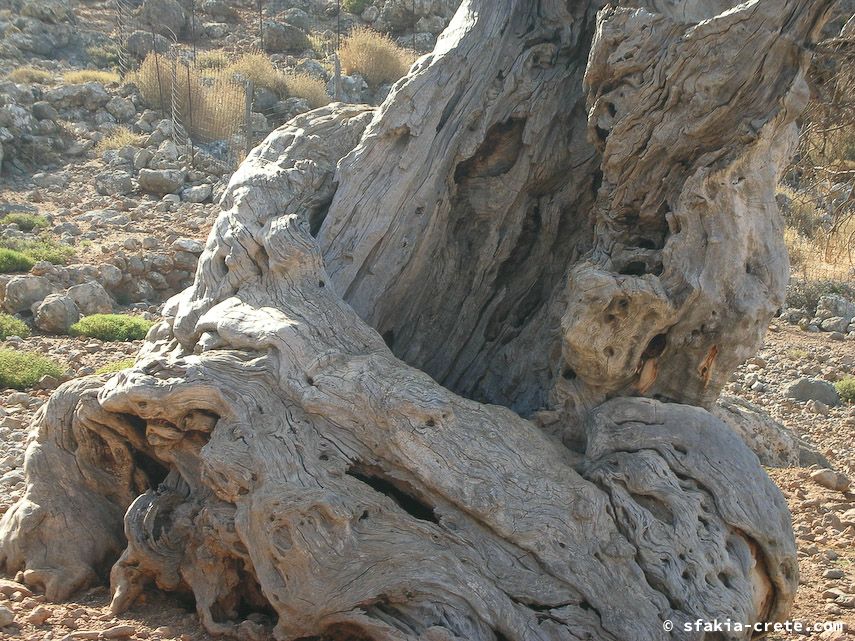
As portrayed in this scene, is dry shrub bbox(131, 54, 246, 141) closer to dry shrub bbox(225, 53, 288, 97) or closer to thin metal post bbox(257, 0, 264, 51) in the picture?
dry shrub bbox(225, 53, 288, 97)

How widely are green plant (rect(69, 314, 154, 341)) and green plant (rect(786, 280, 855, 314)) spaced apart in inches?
347

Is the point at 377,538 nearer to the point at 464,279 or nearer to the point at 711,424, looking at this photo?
the point at 711,424

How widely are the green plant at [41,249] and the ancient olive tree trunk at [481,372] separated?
738 cm

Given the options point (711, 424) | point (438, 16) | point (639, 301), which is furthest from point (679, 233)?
point (438, 16)

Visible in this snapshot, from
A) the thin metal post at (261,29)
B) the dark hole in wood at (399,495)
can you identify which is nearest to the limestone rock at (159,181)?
the thin metal post at (261,29)

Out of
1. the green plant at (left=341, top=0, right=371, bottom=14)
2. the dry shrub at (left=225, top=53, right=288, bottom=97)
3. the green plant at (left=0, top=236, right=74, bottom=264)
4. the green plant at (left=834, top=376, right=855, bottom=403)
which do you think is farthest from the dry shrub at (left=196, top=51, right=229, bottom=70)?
the green plant at (left=834, top=376, right=855, bottom=403)

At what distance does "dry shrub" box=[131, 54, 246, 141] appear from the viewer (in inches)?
749

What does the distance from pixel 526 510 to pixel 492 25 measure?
3403 mm

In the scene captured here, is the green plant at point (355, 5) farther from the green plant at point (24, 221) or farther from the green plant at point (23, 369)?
the green plant at point (23, 369)

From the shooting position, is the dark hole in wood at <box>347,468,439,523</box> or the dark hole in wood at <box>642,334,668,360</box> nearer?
the dark hole in wood at <box>347,468,439,523</box>

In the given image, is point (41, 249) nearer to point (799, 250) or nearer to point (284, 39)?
point (799, 250)

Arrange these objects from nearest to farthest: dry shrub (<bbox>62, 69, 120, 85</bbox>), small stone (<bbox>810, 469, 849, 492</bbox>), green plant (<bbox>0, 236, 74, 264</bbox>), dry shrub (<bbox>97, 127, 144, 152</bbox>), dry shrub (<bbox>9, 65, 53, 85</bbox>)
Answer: small stone (<bbox>810, 469, 849, 492</bbox>)
green plant (<bbox>0, 236, 74, 264</bbox>)
dry shrub (<bbox>97, 127, 144, 152</bbox>)
dry shrub (<bbox>9, 65, 53, 85</bbox>)
dry shrub (<bbox>62, 69, 120, 85</bbox>)

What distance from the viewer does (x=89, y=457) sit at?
543cm

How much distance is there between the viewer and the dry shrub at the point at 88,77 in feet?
65.3
